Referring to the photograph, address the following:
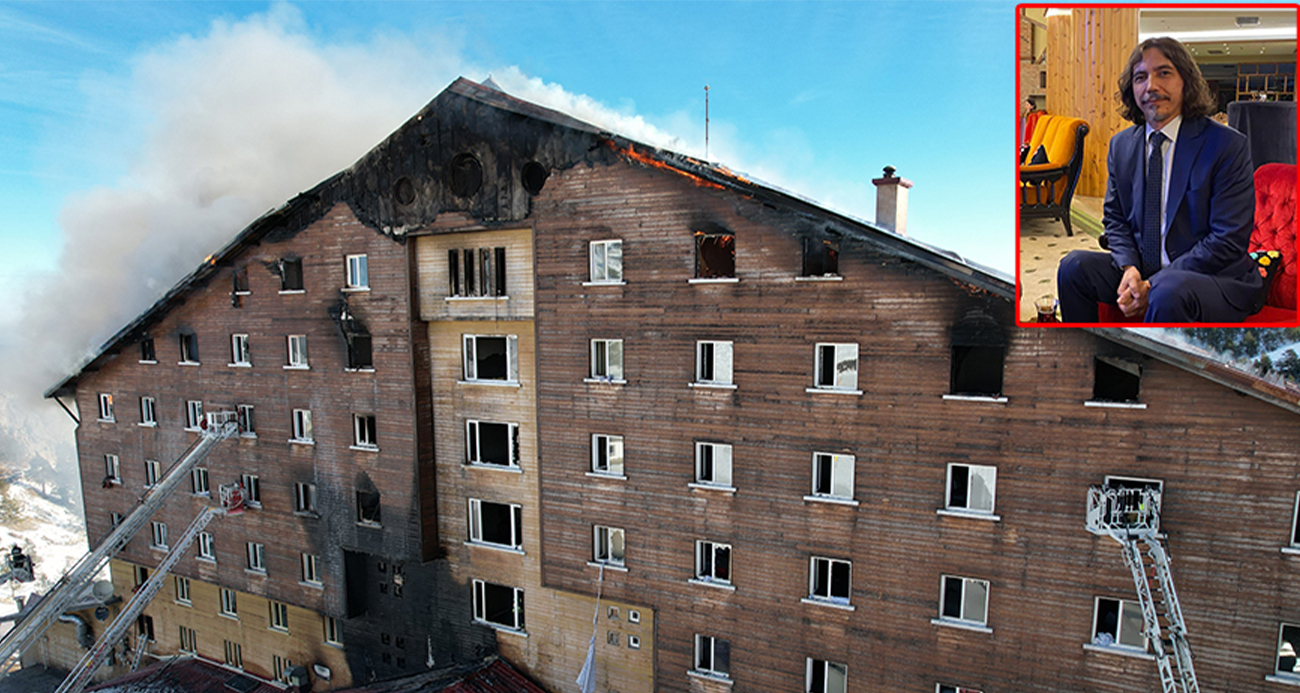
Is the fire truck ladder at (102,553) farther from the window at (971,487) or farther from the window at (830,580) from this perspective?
the window at (971,487)

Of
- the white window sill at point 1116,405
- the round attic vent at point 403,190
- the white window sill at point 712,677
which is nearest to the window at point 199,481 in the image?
the round attic vent at point 403,190

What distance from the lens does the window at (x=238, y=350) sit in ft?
85.1

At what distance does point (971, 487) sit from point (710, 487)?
655 cm

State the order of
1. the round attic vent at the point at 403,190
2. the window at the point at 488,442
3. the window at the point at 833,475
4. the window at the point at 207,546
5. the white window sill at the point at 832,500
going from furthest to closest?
the window at the point at 207,546 → the window at the point at 488,442 → the round attic vent at the point at 403,190 → the window at the point at 833,475 → the white window sill at the point at 832,500

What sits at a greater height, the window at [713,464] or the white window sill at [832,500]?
the window at [713,464]

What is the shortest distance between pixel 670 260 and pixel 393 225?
999 centimetres

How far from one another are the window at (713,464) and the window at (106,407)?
95.7ft

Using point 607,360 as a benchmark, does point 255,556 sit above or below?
below

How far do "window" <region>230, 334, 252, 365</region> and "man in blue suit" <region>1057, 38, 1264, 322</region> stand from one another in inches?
1110

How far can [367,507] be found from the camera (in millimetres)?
23656

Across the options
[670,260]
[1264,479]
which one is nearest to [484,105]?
[670,260]

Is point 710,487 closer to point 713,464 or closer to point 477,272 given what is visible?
point 713,464

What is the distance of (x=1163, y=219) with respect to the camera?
6383 mm

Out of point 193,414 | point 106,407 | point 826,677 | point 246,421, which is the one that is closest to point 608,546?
point 826,677
